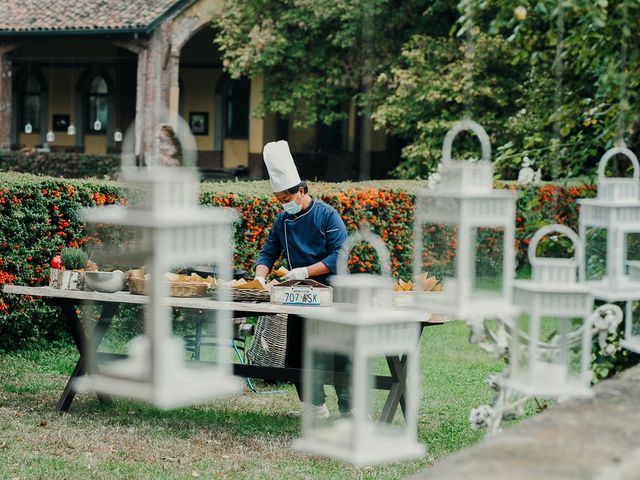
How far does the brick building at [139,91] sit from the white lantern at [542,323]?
21.2 m

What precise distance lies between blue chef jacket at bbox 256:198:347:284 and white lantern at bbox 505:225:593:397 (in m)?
3.75

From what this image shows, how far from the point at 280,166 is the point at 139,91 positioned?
66.2ft

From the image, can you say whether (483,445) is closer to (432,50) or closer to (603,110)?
(603,110)

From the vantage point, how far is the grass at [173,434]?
6.56 meters

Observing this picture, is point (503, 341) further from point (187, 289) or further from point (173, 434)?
point (173, 434)

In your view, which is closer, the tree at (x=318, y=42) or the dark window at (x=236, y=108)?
the tree at (x=318, y=42)

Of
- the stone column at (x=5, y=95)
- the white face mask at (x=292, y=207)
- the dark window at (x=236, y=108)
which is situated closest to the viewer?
the white face mask at (x=292, y=207)

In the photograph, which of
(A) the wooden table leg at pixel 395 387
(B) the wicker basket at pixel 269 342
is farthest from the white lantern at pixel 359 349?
(B) the wicker basket at pixel 269 342

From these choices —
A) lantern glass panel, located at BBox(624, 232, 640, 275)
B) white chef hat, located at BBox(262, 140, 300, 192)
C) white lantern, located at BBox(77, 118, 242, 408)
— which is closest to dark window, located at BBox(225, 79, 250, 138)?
white chef hat, located at BBox(262, 140, 300, 192)

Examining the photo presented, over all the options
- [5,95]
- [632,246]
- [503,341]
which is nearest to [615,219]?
[503,341]

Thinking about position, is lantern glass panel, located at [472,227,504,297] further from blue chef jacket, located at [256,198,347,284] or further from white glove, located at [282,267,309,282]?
blue chef jacket, located at [256,198,347,284]

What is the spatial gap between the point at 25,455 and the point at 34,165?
20.2 meters

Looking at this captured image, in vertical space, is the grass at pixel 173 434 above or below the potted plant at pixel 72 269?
below

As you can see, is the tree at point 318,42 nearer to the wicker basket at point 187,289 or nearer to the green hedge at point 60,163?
the green hedge at point 60,163
